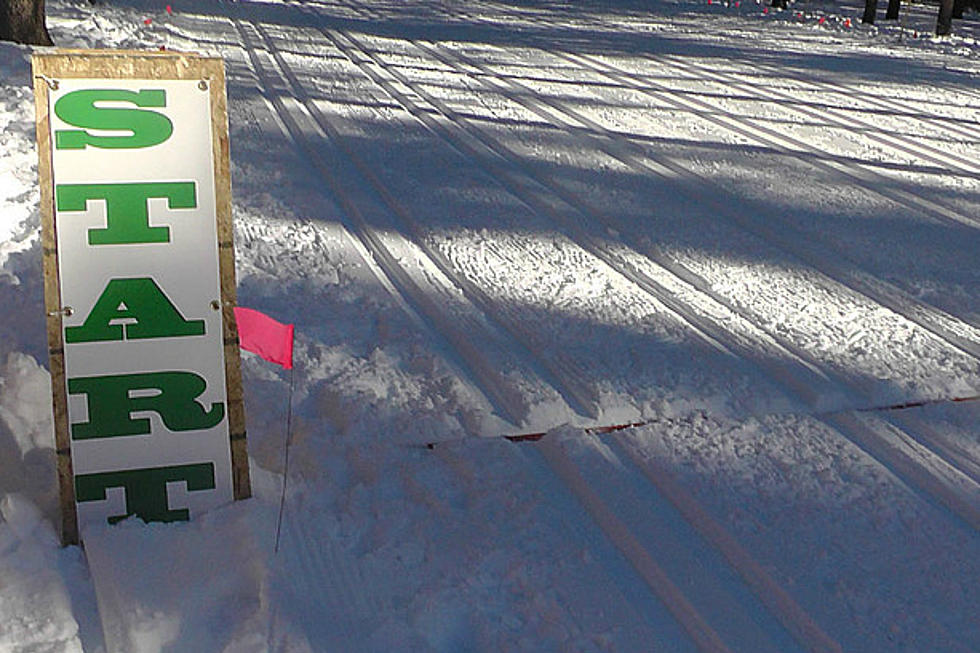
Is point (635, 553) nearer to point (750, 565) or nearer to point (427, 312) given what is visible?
point (750, 565)

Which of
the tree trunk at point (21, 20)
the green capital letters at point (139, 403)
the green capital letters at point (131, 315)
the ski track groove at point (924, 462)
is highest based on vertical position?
the tree trunk at point (21, 20)

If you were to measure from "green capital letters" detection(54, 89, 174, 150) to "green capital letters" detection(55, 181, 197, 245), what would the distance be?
99mm

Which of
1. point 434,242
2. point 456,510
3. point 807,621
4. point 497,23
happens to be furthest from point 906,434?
point 497,23

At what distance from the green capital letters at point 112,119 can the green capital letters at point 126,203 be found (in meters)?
0.10

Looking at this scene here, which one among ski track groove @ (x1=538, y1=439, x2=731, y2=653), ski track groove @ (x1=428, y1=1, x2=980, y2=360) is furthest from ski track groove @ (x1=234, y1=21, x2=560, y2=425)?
ski track groove @ (x1=428, y1=1, x2=980, y2=360)

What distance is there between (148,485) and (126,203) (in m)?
0.73

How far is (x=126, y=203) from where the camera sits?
2492mm

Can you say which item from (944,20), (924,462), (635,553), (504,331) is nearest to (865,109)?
(504,331)

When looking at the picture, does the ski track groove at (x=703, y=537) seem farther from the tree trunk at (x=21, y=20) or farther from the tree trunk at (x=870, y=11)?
the tree trunk at (x=870, y=11)

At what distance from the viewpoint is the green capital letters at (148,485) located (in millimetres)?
2627

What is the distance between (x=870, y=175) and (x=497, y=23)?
12.1 metres

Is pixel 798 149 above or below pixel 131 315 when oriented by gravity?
below

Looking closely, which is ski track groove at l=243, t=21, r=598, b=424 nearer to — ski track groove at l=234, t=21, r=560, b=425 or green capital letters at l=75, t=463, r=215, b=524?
ski track groove at l=234, t=21, r=560, b=425

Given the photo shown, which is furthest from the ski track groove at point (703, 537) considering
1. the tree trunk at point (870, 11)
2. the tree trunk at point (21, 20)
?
the tree trunk at point (870, 11)
